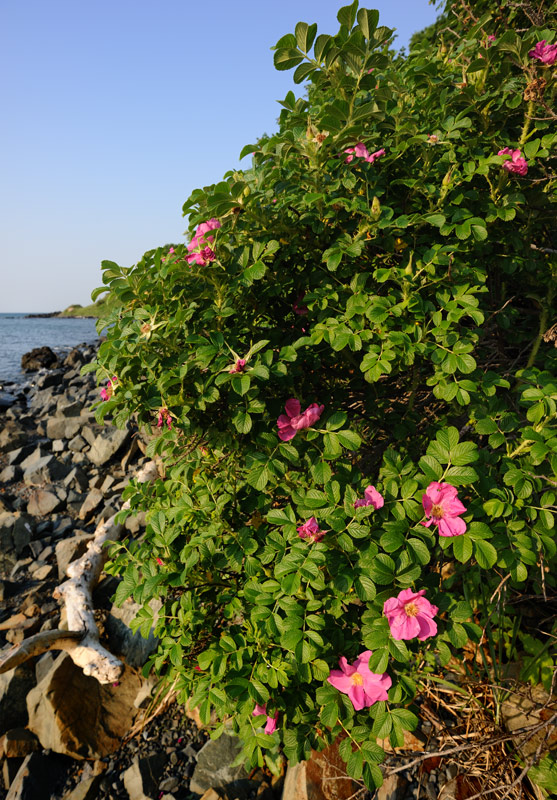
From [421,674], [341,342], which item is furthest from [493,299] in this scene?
[421,674]

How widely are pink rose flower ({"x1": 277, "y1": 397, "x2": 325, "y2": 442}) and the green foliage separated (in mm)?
48

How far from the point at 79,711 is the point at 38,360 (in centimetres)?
2025

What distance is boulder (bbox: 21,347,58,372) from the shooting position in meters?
19.9

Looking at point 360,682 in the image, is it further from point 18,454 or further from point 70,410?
point 70,410

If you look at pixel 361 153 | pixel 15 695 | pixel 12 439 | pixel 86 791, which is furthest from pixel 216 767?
pixel 12 439

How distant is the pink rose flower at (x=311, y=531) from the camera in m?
1.50

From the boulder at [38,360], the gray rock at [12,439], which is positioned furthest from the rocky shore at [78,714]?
the boulder at [38,360]

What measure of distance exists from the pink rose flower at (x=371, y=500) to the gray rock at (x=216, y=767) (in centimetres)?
→ 153

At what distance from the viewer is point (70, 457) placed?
6.88m

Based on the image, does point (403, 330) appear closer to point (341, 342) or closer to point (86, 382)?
point (341, 342)

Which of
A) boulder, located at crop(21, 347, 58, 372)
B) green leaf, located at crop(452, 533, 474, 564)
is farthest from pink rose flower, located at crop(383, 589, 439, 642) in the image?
boulder, located at crop(21, 347, 58, 372)

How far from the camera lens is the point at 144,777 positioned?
2.28 m

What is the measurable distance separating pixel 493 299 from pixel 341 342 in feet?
4.02

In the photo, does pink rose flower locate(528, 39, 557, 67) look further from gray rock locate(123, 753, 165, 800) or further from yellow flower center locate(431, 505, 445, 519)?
gray rock locate(123, 753, 165, 800)
